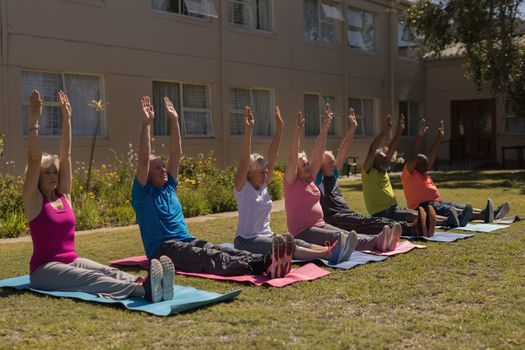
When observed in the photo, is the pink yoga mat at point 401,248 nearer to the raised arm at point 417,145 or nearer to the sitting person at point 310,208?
the sitting person at point 310,208

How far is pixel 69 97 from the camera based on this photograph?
1340 cm

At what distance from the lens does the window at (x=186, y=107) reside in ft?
50.4

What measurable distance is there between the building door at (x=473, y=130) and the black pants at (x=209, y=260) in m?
20.2

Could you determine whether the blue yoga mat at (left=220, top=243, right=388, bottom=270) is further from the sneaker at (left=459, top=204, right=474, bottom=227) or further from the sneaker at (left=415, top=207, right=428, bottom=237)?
the sneaker at (left=459, top=204, right=474, bottom=227)

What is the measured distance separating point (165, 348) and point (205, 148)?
1219 centimetres

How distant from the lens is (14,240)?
29.5 feet

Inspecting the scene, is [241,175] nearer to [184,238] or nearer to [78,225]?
[184,238]

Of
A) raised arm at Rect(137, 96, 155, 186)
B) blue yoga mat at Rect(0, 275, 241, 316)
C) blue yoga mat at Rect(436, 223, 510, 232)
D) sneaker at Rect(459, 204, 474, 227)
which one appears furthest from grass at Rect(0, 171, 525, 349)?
sneaker at Rect(459, 204, 474, 227)

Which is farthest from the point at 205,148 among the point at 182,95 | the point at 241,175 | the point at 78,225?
the point at 241,175

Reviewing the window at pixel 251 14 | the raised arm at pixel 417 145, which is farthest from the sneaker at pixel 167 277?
the window at pixel 251 14

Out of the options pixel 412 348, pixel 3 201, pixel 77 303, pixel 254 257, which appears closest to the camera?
pixel 412 348

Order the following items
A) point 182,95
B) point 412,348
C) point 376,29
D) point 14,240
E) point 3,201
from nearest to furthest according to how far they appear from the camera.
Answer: point 412,348
point 14,240
point 3,201
point 182,95
point 376,29

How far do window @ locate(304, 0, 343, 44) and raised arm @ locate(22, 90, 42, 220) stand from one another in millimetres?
15045

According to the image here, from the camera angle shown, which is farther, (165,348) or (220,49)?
(220,49)
